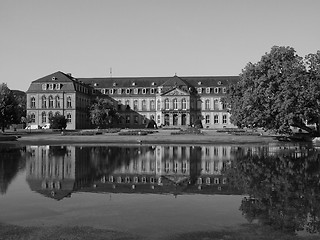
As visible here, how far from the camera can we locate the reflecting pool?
33.2 ft

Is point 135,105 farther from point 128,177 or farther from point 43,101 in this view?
point 128,177

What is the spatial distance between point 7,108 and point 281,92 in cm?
4273

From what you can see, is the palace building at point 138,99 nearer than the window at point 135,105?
Yes

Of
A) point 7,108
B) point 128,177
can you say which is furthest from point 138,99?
point 128,177

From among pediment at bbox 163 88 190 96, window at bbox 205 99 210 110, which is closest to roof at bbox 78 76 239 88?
pediment at bbox 163 88 190 96

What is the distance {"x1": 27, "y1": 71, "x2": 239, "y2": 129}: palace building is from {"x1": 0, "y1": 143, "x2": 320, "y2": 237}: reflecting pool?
7054cm

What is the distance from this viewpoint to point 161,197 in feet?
45.1

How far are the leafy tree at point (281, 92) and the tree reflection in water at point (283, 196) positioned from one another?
78.8 feet

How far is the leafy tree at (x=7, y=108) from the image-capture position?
6197 centimetres

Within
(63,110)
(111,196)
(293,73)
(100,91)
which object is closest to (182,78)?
(100,91)

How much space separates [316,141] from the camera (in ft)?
142

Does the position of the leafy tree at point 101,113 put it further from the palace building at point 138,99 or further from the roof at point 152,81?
the roof at point 152,81

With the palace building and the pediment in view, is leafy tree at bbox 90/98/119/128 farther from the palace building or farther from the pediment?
the pediment

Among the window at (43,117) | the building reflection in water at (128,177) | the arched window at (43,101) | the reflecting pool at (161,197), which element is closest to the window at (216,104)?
the arched window at (43,101)
